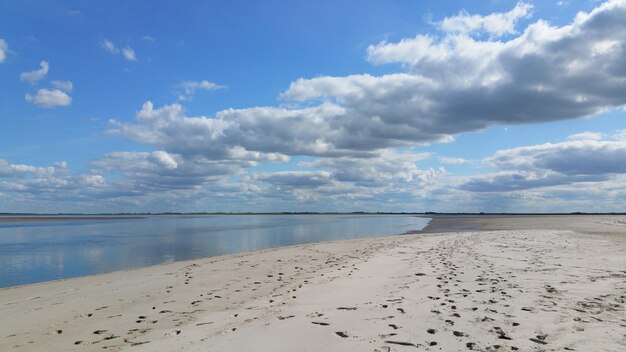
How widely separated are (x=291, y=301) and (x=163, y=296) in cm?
414

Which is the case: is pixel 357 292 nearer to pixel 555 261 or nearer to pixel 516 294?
pixel 516 294

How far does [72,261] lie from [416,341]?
76.4 feet

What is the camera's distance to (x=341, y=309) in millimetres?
8938

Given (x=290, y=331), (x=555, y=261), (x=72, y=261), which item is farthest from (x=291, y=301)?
(x=72, y=261)

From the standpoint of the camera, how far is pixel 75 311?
10.4m

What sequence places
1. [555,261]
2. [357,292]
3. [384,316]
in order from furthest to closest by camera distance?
[555,261]
[357,292]
[384,316]

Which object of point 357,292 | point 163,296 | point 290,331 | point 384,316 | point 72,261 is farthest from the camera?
point 72,261

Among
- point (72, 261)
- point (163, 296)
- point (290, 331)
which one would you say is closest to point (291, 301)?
point (290, 331)

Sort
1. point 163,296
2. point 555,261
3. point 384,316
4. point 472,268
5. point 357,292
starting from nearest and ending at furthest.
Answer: point 384,316 < point 357,292 < point 163,296 < point 472,268 < point 555,261

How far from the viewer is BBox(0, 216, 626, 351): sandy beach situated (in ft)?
22.0

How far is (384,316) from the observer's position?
8.10m

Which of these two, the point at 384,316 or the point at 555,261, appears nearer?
the point at 384,316

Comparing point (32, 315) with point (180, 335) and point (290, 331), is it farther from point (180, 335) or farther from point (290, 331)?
point (290, 331)

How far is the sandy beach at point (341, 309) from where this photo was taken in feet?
22.0
